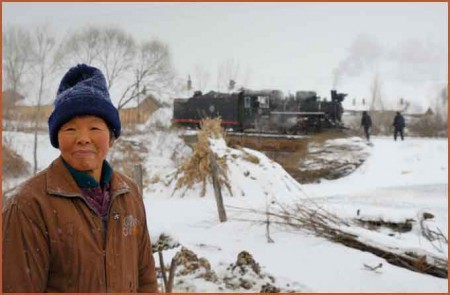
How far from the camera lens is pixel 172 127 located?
2288cm

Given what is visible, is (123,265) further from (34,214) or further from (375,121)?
(375,121)

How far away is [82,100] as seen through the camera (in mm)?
1798

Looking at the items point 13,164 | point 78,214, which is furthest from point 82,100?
point 13,164

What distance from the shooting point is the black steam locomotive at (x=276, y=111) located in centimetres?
2184

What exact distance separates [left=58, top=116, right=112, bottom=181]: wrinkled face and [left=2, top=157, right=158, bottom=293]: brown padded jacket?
6cm

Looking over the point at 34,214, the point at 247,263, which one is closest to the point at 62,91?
the point at 34,214

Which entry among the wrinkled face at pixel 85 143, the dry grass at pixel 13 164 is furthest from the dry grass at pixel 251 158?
the wrinkled face at pixel 85 143

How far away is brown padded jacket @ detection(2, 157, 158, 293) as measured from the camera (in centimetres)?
155

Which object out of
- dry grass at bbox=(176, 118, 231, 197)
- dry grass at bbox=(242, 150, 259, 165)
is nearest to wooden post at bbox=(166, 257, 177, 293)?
dry grass at bbox=(176, 118, 231, 197)

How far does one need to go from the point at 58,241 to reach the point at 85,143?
0.39 metres

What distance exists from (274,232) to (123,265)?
5203 millimetres

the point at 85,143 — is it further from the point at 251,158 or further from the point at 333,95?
the point at 333,95

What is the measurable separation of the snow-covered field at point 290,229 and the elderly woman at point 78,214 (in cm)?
188

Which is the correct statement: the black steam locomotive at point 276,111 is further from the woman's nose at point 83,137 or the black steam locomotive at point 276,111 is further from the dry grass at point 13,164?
the woman's nose at point 83,137
